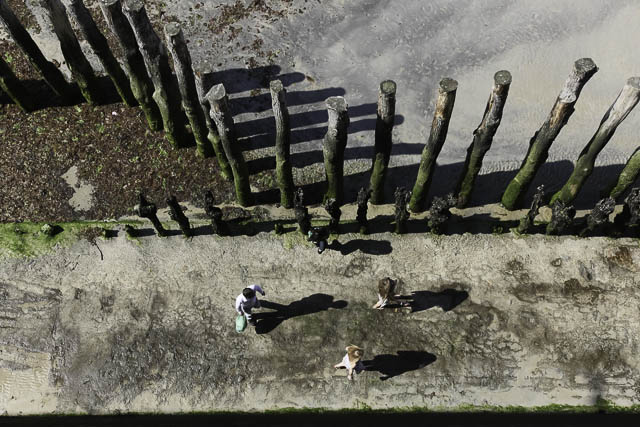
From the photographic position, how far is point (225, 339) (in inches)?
565

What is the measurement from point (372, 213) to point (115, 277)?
775 cm

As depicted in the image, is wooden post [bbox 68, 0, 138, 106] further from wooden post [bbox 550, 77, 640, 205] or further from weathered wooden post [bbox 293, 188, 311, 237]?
wooden post [bbox 550, 77, 640, 205]

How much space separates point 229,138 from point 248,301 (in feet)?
14.3

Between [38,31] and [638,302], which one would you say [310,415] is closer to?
[638,302]

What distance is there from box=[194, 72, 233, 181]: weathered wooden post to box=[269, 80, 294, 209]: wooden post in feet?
5.77

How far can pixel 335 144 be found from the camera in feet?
46.5

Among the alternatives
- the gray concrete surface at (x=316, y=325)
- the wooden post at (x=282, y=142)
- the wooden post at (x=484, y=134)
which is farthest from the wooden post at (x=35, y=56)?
the wooden post at (x=484, y=134)

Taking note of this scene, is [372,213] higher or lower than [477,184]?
lower

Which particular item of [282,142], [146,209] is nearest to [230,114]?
[282,142]

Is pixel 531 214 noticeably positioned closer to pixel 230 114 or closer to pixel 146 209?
pixel 230 114

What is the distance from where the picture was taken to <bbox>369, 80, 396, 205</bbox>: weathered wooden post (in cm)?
1295

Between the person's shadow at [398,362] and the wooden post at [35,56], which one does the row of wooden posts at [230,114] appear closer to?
the wooden post at [35,56]

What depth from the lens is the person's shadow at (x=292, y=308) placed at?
1452 centimetres

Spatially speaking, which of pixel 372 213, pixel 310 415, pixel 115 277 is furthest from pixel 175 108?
pixel 310 415
